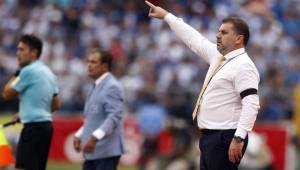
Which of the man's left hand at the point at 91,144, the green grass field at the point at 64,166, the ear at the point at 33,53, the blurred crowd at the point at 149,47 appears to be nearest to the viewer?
the man's left hand at the point at 91,144

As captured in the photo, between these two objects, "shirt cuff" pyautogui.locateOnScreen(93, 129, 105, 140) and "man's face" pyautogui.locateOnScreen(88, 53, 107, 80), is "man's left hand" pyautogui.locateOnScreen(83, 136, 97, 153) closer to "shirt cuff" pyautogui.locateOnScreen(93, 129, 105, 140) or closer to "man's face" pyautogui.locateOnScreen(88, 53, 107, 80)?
"shirt cuff" pyautogui.locateOnScreen(93, 129, 105, 140)

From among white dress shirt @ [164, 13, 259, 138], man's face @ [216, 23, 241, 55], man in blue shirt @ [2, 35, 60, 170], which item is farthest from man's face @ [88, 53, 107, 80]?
man's face @ [216, 23, 241, 55]

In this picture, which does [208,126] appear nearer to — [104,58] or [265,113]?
[104,58]

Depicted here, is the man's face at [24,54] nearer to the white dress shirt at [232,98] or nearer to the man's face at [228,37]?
the white dress shirt at [232,98]

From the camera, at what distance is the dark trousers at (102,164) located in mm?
9867

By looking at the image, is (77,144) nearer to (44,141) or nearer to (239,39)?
(44,141)

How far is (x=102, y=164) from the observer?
32.4 feet

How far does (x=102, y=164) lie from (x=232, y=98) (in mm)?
2248

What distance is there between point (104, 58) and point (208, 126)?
2123 mm

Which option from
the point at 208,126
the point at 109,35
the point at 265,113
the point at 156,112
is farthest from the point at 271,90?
the point at 208,126

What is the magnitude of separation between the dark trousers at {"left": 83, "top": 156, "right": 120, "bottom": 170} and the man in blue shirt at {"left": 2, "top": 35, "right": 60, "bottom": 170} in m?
0.54

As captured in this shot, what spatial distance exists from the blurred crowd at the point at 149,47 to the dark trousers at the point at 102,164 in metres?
6.61

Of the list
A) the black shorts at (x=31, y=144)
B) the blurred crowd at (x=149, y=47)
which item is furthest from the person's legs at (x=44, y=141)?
the blurred crowd at (x=149, y=47)

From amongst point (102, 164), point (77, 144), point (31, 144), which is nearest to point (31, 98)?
point (31, 144)
